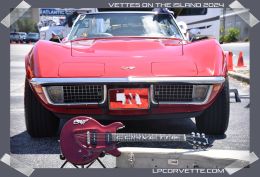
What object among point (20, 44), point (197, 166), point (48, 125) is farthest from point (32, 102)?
point (197, 166)

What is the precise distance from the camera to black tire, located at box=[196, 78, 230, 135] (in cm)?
431

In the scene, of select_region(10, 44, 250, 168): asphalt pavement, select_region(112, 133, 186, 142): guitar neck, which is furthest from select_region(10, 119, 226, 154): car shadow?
select_region(112, 133, 186, 142): guitar neck

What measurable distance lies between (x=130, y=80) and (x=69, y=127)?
59cm

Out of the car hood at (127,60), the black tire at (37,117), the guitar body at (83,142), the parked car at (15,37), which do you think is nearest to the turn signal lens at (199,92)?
the car hood at (127,60)

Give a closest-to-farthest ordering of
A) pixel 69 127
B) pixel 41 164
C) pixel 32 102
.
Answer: pixel 69 127 → pixel 41 164 → pixel 32 102

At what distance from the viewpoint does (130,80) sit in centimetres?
391

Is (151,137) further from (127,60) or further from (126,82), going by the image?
(127,60)

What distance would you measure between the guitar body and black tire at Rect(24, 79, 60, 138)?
0.77m

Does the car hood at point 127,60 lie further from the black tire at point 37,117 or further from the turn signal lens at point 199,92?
the black tire at point 37,117

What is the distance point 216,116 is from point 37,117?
136 centimetres

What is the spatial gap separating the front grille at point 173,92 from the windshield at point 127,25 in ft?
2.58

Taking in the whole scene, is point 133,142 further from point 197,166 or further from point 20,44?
point 20,44

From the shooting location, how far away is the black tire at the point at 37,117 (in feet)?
14.1

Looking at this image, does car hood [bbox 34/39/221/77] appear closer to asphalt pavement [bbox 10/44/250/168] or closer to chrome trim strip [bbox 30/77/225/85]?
chrome trim strip [bbox 30/77/225/85]
